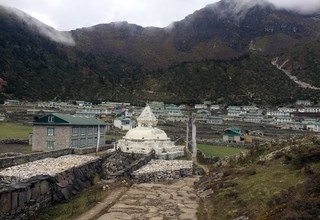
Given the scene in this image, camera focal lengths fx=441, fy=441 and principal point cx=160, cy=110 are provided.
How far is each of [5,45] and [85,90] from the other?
4352 cm

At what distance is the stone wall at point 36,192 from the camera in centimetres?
1273

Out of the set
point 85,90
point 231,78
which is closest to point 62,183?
point 231,78

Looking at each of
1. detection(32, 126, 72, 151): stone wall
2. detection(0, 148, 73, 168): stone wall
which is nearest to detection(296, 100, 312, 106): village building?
detection(32, 126, 72, 151): stone wall

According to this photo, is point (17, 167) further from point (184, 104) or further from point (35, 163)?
point (184, 104)

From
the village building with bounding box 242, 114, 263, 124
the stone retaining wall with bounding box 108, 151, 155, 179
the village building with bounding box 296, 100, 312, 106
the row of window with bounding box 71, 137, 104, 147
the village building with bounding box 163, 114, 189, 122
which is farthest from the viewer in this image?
the village building with bounding box 296, 100, 312, 106

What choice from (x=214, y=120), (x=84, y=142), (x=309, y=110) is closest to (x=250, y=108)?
(x=309, y=110)

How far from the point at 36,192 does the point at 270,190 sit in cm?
758

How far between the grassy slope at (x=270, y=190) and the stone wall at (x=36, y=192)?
528 centimetres

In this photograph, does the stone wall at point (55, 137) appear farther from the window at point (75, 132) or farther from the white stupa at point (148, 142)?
the white stupa at point (148, 142)

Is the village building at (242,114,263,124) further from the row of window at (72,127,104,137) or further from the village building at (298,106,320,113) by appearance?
the row of window at (72,127,104,137)

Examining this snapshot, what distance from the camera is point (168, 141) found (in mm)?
40625

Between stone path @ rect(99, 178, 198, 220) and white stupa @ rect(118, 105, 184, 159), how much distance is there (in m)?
17.5

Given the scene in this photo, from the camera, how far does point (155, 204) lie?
590 inches

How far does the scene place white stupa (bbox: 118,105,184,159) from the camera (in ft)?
123
